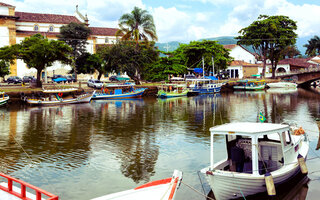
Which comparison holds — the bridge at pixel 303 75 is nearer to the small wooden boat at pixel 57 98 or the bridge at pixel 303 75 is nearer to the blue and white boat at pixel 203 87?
the blue and white boat at pixel 203 87

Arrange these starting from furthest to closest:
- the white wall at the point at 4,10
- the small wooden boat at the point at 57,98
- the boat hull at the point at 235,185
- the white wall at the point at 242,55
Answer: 1. the white wall at the point at 242,55
2. the white wall at the point at 4,10
3. the small wooden boat at the point at 57,98
4. the boat hull at the point at 235,185

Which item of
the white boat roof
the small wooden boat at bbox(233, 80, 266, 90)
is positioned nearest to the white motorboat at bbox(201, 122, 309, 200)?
the white boat roof

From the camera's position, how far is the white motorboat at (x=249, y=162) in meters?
10.4

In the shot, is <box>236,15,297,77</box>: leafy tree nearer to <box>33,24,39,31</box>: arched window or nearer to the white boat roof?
<box>33,24,39,31</box>: arched window

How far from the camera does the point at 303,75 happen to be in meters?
82.4

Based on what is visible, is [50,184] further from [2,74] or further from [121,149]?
[2,74]

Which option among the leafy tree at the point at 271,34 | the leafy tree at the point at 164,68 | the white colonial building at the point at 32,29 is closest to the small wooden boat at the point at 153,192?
the leafy tree at the point at 164,68

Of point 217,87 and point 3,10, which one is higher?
point 3,10

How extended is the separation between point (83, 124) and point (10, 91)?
26.7 metres

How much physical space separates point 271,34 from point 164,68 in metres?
27.2

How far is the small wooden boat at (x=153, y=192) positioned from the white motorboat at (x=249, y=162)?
193cm

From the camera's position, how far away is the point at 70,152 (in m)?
17.9

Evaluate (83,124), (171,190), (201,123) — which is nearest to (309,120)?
(201,123)

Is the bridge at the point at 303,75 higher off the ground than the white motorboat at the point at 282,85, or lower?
higher
